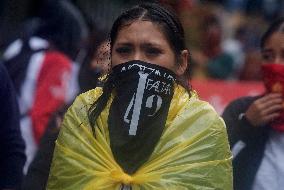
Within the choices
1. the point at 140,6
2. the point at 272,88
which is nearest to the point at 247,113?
the point at 272,88

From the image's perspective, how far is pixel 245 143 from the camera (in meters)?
4.54

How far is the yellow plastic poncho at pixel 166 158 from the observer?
338cm

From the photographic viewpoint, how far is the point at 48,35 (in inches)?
248

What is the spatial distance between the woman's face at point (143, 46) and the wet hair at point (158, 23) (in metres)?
0.02

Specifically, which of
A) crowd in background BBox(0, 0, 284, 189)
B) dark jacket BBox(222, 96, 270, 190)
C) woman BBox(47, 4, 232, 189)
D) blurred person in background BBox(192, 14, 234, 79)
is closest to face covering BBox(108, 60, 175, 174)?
woman BBox(47, 4, 232, 189)

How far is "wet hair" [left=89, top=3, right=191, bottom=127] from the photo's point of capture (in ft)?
12.0

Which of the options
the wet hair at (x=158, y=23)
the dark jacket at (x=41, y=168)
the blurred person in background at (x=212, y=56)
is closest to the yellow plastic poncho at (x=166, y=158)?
the wet hair at (x=158, y=23)

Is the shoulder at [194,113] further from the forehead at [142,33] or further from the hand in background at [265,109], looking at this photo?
the hand in background at [265,109]

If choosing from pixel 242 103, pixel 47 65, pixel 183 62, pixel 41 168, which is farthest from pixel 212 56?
pixel 183 62

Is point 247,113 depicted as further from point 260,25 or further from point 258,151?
point 260,25

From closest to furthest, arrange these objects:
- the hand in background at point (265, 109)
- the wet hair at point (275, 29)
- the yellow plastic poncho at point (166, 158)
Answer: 1. the yellow plastic poncho at point (166, 158)
2. the hand in background at point (265, 109)
3. the wet hair at point (275, 29)

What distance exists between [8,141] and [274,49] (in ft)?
4.61

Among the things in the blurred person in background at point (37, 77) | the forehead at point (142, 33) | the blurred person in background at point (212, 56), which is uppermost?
the forehead at point (142, 33)

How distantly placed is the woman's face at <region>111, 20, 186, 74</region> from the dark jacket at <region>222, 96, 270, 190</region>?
95 cm
